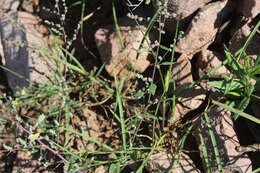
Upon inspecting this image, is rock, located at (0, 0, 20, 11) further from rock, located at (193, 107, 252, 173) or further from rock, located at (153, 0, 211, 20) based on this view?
rock, located at (193, 107, 252, 173)

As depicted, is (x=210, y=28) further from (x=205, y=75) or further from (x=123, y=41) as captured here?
(x=123, y=41)

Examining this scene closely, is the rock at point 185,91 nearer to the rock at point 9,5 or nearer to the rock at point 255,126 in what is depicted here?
the rock at point 255,126

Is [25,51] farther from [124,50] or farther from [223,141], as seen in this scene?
[223,141]

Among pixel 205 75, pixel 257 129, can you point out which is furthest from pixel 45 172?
pixel 257 129

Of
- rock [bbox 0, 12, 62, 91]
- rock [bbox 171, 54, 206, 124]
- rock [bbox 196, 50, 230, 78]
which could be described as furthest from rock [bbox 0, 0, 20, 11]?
rock [bbox 196, 50, 230, 78]

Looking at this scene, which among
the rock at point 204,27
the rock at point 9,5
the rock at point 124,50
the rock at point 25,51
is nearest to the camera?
the rock at point 204,27

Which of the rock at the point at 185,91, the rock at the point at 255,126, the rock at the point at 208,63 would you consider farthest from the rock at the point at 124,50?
the rock at the point at 255,126
